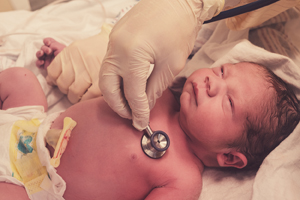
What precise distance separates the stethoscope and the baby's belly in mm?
23

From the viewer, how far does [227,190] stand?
1.08 meters

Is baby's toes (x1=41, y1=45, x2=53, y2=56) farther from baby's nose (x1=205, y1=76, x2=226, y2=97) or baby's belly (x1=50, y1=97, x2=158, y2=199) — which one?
baby's nose (x1=205, y1=76, x2=226, y2=97)

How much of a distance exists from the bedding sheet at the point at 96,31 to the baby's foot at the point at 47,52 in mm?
65

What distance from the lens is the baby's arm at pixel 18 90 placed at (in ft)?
3.96

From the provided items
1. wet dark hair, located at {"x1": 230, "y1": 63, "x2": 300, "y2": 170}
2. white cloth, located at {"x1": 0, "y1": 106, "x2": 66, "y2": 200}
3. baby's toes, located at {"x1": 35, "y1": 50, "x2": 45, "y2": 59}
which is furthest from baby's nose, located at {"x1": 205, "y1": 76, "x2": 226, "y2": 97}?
baby's toes, located at {"x1": 35, "y1": 50, "x2": 45, "y2": 59}

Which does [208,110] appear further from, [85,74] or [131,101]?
[85,74]

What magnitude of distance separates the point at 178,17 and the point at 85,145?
63 cm

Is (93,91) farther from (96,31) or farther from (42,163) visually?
(96,31)

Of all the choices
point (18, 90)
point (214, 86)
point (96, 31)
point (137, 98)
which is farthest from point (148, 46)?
point (96, 31)

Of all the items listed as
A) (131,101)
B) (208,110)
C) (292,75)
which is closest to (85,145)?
(131,101)

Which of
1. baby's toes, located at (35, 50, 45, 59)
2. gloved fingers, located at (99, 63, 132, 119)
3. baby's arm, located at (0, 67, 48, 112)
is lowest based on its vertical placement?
baby's arm, located at (0, 67, 48, 112)

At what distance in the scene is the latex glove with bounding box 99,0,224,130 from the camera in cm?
80

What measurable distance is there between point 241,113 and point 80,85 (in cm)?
81

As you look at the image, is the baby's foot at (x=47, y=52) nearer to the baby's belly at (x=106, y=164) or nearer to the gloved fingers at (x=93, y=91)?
the gloved fingers at (x=93, y=91)
